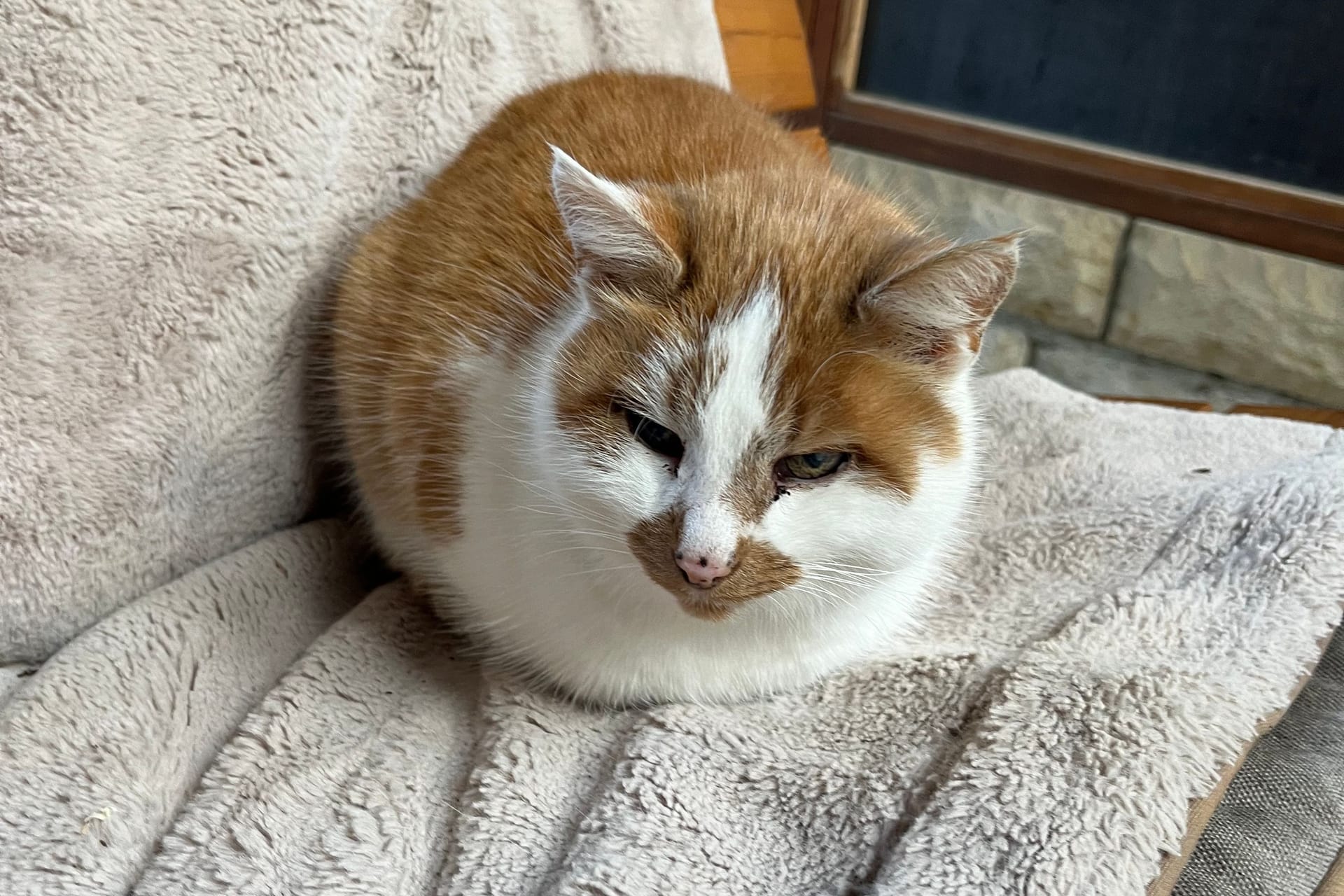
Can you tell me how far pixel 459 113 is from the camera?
1.28 metres

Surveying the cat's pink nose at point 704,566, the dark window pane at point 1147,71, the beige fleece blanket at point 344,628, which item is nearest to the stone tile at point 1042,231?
the dark window pane at point 1147,71

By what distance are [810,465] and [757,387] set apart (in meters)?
0.07

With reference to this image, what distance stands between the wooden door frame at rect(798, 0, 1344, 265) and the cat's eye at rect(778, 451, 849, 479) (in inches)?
59.4

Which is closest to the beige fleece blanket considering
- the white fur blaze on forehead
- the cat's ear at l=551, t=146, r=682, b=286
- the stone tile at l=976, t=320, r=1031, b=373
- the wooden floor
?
the white fur blaze on forehead

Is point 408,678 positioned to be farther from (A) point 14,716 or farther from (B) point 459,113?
(B) point 459,113

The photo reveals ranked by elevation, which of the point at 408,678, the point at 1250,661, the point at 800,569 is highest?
the point at 800,569

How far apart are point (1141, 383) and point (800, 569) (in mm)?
1642

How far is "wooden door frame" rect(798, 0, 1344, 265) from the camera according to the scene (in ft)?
6.17

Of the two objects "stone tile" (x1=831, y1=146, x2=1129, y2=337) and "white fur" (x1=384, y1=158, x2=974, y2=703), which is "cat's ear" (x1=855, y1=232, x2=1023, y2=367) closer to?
"white fur" (x1=384, y1=158, x2=974, y2=703)

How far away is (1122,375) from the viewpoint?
7.21 ft

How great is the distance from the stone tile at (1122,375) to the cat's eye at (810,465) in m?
1.50

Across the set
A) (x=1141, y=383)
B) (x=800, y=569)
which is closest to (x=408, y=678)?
(x=800, y=569)

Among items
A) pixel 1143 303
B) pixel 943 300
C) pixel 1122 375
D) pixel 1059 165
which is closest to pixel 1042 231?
pixel 1059 165

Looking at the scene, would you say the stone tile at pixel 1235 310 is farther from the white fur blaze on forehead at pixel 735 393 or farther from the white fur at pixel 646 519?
the white fur blaze on forehead at pixel 735 393
